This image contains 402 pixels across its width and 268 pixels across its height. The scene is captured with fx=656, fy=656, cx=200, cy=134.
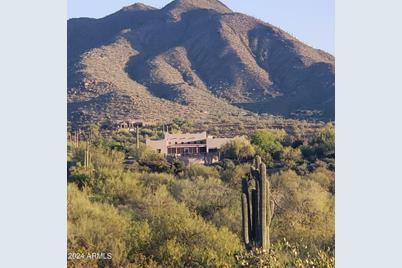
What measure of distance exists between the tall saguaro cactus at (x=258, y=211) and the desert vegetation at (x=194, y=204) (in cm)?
31

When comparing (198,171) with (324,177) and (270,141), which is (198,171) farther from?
(270,141)

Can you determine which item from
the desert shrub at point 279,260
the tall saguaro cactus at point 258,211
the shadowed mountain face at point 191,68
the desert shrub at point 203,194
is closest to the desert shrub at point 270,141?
the shadowed mountain face at point 191,68

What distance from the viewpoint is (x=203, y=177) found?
798 inches

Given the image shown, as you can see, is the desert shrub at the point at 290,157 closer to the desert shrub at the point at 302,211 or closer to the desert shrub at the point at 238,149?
the desert shrub at the point at 238,149

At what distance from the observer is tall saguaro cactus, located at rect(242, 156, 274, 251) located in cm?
1241

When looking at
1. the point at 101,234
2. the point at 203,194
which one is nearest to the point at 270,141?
the point at 203,194

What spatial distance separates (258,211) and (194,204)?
14.9ft

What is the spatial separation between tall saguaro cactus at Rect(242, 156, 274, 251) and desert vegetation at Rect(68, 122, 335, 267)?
1.02 feet

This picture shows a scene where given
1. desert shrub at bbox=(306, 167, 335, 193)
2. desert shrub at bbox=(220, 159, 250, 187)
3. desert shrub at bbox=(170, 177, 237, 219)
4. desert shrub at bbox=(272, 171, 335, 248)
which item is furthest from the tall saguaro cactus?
desert shrub at bbox=(306, 167, 335, 193)

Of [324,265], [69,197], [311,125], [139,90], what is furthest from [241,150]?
[139,90]

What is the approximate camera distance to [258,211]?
12484 mm

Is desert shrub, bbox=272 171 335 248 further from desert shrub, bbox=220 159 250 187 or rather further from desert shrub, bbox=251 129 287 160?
desert shrub, bbox=251 129 287 160

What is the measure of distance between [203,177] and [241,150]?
2446mm

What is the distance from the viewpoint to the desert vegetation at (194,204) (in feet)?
41.8
